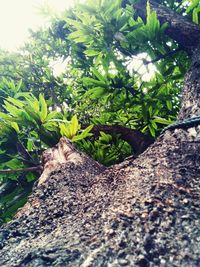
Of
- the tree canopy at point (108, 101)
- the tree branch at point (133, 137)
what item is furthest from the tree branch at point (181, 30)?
the tree branch at point (133, 137)

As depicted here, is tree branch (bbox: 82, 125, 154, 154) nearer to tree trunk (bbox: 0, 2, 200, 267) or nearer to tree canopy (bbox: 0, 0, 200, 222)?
tree canopy (bbox: 0, 0, 200, 222)

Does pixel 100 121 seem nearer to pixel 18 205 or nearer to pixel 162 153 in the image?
pixel 18 205

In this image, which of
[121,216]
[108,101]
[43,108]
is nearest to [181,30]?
[108,101]

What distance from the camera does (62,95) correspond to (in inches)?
238

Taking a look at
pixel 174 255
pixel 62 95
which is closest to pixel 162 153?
pixel 174 255

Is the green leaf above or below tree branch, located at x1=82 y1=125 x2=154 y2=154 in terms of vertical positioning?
above

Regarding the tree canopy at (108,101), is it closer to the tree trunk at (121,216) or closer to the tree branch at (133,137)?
the tree branch at (133,137)

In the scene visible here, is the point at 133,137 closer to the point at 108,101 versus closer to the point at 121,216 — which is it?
the point at 108,101

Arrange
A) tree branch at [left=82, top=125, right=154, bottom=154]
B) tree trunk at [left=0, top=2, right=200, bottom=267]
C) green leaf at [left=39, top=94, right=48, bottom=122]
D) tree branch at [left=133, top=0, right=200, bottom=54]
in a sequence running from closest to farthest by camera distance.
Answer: tree trunk at [left=0, top=2, right=200, bottom=267] < green leaf at [left=39, top=94, right=48, bottom=122] < tree branch at [left=82, top=125, right=154, bottom=154] < tree branch at [left=133, top=0, right=200, bottom=54]

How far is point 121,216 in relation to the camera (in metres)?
1.20

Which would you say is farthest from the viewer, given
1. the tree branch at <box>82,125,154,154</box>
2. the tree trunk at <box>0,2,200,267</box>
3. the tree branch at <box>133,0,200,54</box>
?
the tree branch at <box>133,0,200,54</box>

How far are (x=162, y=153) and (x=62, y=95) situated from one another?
456 centimetres

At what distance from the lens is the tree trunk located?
1.00 metres

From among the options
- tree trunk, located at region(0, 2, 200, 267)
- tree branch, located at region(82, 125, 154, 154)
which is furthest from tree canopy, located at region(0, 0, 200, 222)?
tree trunk, located at region(0, 2, 200, 267)
